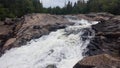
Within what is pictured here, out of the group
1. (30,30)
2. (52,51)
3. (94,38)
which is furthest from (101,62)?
→ (30,30)

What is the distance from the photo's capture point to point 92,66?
13.2 metres

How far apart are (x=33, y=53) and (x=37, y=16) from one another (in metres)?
11.5

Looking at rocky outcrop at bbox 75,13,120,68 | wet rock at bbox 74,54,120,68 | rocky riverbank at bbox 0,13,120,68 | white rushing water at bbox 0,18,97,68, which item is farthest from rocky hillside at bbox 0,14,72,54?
wet rock at bbox 74,54,120,68

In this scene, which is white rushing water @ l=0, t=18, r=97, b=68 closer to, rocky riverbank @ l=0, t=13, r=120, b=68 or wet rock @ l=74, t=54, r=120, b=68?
rocky riverbank @ l=0, t=13, r=120, b=68

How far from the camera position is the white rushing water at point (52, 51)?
61.1 ft

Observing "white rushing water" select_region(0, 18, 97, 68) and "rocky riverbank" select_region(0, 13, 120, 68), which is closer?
"rocky riverbank" select_region(0, 13, 120, 68)

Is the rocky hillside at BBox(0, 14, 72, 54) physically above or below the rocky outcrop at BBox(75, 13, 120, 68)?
below

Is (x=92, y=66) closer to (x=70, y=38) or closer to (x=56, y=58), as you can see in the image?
(x=56, y=58)

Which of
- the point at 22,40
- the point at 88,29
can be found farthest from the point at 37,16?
the point at 88,29

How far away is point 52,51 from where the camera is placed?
2025cm

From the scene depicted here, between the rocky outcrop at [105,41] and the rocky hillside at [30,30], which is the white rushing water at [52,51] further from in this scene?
the rocky hillside at [30,30]

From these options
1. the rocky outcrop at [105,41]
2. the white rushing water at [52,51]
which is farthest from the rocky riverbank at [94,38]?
the white rushing water at [52,51]

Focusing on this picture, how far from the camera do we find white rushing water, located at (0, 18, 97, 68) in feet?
61.1

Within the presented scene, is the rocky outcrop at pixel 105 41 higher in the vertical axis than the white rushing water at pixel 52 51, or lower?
higher
